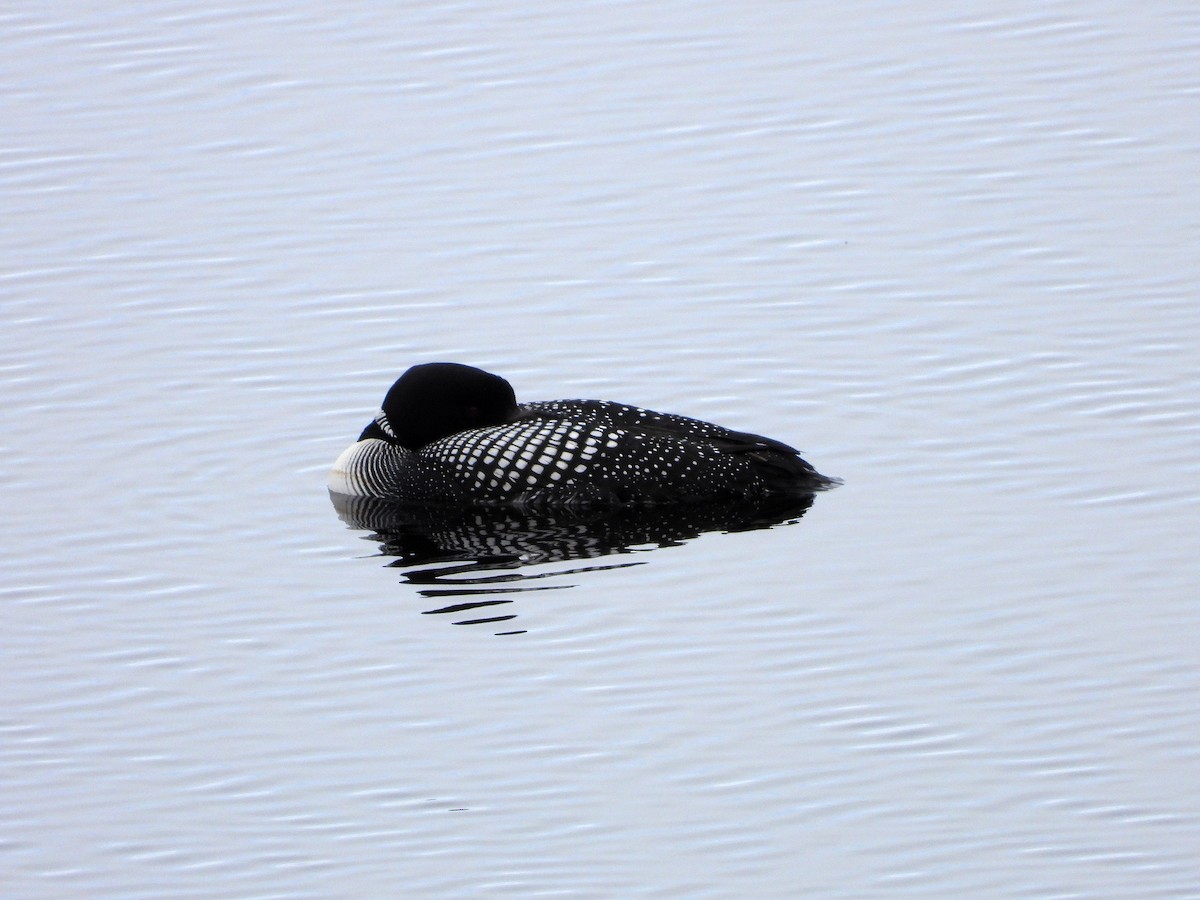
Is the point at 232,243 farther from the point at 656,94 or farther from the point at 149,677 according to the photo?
the point at 149,677

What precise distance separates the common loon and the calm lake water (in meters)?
0.24

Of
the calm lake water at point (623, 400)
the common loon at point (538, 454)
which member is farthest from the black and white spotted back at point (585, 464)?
the calm lake water at point (623, 400)

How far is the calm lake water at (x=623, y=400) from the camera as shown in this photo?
6.57 metres

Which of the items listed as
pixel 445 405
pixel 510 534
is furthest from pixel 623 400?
pixel 510 534

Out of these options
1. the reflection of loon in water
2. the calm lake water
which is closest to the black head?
the reflection of loon in water

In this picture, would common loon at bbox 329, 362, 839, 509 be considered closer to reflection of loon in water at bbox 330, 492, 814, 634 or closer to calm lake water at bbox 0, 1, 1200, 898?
reflection of loon in water at bbox 330, 492, 814, 634

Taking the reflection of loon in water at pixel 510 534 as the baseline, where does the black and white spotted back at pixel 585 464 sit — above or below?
above

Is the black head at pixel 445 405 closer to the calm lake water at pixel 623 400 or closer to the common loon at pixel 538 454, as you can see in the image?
the common loon at pixel 538 454

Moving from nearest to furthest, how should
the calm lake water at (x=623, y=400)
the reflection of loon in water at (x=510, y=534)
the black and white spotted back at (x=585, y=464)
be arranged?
the calm lake water at (x=623, y=400)
the reflection of loon in water at (x=510, y=534)
the black and white spotted back at (x=585, y=464)

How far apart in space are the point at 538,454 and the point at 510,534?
0.38m

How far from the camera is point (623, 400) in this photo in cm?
1016

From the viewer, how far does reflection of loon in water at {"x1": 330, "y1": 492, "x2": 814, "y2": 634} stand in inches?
332

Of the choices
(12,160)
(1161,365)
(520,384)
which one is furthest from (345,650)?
(12,160)

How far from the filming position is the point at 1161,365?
392 inches
